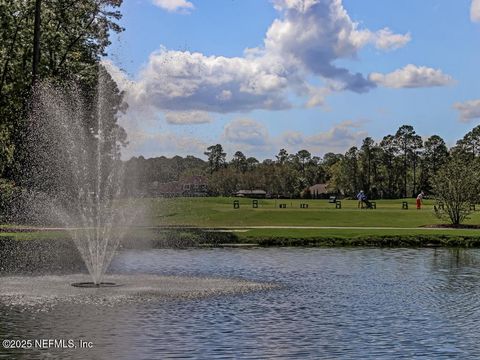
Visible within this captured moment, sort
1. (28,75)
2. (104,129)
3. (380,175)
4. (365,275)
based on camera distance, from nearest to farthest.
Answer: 1. (365,275)
2. (28,75)
3. (104,129)
4. (380,175)

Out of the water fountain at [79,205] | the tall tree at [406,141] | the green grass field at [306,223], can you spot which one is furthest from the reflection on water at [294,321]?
the tall tree at [406,141]

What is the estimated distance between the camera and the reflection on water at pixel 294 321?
14.1 meters

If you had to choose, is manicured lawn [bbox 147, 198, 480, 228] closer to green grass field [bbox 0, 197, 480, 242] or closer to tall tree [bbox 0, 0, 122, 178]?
green grass field [bbox 0, 197, 480, 242]

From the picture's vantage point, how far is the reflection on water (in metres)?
14.1

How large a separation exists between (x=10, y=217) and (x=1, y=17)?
13177 mm

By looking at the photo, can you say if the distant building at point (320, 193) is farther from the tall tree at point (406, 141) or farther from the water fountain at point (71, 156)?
the water fountain at point (71, 156)

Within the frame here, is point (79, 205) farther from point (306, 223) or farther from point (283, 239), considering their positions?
point (306, 223)

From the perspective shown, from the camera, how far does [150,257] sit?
33.7m

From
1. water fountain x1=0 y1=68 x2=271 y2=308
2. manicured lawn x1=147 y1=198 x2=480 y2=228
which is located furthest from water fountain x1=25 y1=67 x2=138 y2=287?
manicured lawn x1=147 y1=198 x2=480 y2=228

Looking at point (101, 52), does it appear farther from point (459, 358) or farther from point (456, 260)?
point (459, 358)

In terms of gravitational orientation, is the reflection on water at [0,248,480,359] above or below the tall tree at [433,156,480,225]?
below

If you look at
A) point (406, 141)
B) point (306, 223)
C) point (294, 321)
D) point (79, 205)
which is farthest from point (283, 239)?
point (406, 141)

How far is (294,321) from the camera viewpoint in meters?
17.1

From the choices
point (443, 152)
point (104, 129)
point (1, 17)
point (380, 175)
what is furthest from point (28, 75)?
point (443, 152)
